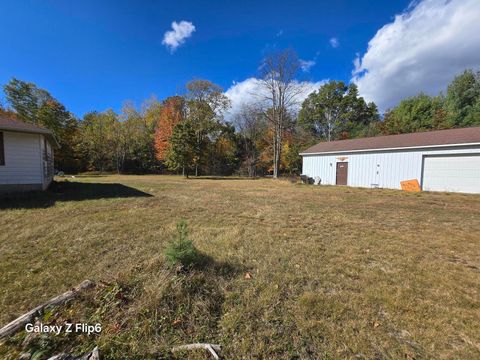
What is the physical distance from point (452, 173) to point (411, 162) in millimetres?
1898

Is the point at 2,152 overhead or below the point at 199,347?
overhead

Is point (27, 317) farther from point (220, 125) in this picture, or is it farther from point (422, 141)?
point (220, 125)

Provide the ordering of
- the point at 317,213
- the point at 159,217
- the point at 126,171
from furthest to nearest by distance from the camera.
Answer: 1. the point at 126,171
2. the point at 317,213
3. the point at 159,217

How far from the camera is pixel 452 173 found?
12016mm

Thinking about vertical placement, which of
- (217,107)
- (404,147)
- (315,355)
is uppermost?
(217,107)

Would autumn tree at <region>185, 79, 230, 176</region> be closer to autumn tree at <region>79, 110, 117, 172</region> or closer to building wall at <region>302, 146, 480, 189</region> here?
autumn tree at <region>79, 110, 117, 172</region>

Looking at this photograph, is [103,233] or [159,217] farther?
[159,217]

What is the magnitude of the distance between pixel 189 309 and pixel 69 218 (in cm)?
517

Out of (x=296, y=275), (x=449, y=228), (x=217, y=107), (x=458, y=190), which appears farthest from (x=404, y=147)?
(x=217, y=107)

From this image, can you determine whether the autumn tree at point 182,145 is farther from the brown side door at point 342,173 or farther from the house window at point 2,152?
the house window at point 2,152

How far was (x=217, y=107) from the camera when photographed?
29.5 metres

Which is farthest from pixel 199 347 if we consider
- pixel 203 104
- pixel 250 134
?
pixel 250 134

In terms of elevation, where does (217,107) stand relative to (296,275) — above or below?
above

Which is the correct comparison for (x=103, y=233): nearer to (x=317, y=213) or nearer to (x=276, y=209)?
(x=276, y=209)
